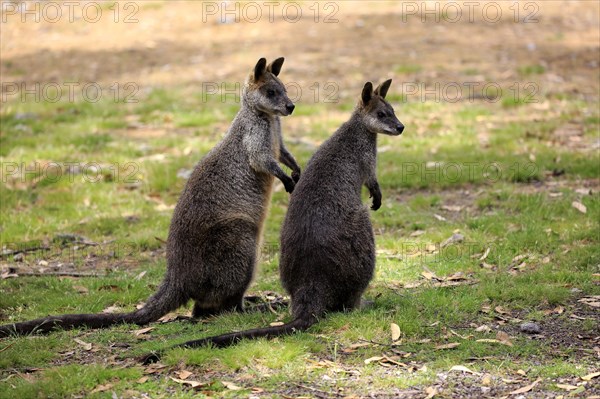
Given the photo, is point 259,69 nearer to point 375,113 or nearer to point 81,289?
point 375,113

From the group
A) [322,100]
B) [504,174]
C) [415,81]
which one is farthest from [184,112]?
[504,174]

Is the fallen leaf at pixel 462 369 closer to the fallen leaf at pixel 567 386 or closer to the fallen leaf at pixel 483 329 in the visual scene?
the fallen leaf at pixel 567 386

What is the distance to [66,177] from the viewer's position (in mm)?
10828

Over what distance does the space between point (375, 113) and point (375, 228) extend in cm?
210

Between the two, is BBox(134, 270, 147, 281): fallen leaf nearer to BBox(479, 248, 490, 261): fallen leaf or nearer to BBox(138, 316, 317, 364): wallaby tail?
BBox(138, 316, 317, 364): wallaby tail

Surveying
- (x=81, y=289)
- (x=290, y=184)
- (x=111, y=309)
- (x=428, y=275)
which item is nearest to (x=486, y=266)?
(x=428, y=275)

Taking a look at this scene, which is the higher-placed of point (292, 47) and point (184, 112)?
point (292, 47)

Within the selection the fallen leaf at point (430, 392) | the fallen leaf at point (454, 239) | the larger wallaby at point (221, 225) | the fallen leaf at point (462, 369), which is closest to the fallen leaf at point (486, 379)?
the fallen leaf at point (462, 369)

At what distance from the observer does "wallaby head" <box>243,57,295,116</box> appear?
7156mm

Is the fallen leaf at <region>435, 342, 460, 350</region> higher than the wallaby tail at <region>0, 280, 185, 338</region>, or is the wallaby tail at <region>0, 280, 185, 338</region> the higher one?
the wallaby tail at <region>0, 280, 185, 338</region>

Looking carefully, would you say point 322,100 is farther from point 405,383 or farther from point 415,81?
point 405,383

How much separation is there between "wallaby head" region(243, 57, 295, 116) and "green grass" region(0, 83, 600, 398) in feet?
5.39

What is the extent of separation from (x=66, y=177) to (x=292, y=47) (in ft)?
22.8

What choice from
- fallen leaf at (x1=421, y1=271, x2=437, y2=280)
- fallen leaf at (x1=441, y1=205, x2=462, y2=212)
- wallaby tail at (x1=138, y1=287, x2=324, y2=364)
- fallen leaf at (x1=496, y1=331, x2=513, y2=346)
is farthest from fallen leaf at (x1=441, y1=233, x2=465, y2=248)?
wallaby tail at (x1=138, y1=287, x2=324, y2=364)
